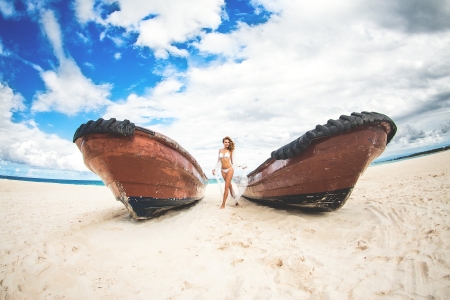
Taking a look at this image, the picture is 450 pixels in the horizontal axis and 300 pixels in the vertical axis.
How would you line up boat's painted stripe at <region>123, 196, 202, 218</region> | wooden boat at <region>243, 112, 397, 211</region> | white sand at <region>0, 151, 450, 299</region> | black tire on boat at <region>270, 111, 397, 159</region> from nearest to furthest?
white sand at <region>0, 151, 450, 299</region> < black tire on boat at <region>270, 111, 397, 159</region> < wooden boat at <region>243, 112, 397, 211</region> < boat's painted stripe at <region>123, 196, 202, 218</region>

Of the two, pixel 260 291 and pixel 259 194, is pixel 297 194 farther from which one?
pixel 260 291

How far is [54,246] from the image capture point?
2.97 m

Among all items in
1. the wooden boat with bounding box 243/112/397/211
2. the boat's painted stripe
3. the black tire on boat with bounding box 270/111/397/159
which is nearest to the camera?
the black tire on boat with bounding box 270/111/397/159

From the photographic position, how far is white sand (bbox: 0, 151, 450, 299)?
2008mm

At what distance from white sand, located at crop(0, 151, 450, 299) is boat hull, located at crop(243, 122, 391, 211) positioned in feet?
1.46

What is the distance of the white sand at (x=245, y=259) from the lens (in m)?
2.01

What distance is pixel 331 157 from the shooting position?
137 inches

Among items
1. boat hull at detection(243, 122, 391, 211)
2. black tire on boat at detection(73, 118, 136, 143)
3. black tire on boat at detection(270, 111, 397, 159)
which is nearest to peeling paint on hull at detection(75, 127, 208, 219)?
black tire on boat at detection(73, 118, 136, 143)

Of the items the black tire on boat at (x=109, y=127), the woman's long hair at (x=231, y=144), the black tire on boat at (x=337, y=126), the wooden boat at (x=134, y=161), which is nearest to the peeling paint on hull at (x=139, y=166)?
the wooden boat at (x=134, y=161)

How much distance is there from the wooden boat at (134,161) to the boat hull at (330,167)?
241 centimetres

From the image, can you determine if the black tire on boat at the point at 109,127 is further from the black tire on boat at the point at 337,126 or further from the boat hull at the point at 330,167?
the boat hull at the point at 330,167

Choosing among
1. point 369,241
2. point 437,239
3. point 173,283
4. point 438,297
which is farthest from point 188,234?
point 437,239

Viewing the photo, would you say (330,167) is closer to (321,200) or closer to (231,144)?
(321,200)

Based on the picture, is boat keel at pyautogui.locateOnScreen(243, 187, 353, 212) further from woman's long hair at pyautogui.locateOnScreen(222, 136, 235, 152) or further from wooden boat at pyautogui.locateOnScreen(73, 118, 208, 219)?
wooden boat at pyautogui.locateOnScreen(73, 118, 208, 219)
